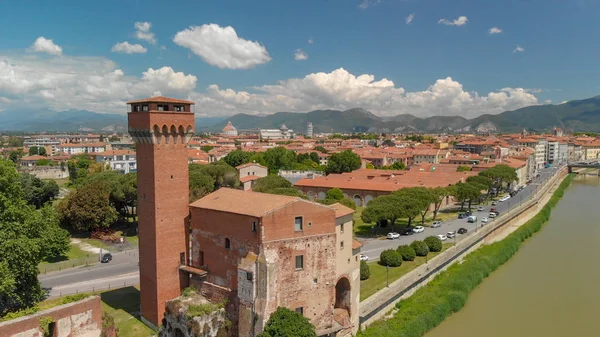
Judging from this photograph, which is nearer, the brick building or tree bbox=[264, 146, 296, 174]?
the brick building

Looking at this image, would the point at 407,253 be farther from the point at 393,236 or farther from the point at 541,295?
the point at 541,295

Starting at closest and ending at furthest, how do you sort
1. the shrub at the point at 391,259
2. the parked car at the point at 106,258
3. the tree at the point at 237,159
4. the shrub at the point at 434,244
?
the shrub at the point at 391,259
the parked car at the point at 106,258
the shrub at the point at 434,244
the tree at the point at 237,159

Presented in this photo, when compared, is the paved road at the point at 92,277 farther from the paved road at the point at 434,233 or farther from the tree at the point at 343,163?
the tree at the point at 343,163

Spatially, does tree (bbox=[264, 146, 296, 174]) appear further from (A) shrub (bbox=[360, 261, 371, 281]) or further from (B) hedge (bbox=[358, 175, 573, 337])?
(A) shrub (bbox=[360, 261, 371, 281])

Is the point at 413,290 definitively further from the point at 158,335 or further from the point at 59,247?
the point at 59,247

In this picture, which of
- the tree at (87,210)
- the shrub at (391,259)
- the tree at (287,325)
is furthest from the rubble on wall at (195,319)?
the tree at (87,210)

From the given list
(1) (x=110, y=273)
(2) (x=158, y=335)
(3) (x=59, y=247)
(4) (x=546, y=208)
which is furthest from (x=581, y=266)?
(3) (x=59, y=247)

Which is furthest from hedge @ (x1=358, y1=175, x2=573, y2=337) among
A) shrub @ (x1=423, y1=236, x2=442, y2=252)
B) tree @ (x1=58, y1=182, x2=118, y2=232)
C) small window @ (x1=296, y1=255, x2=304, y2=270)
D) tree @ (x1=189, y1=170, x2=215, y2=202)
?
tree @ (x1=58, y1=182, x2=118, y2=232)
